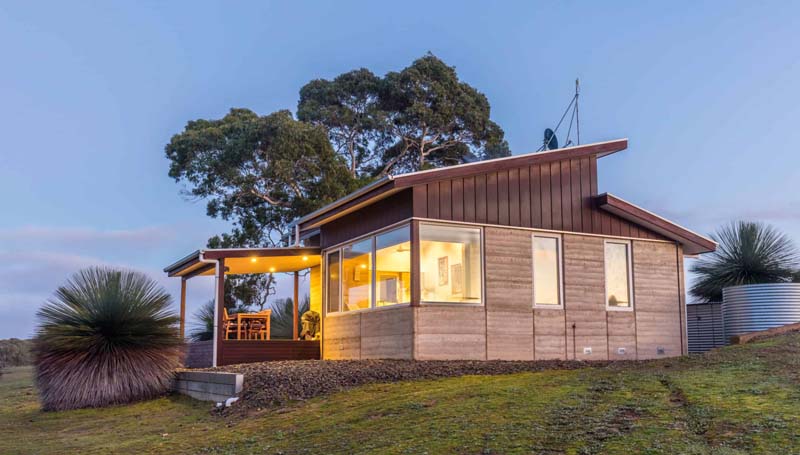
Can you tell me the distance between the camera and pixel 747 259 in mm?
16766

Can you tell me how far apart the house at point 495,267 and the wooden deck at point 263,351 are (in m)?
0.02

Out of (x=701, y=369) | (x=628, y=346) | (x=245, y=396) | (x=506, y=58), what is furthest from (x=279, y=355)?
(x=506, y=58)

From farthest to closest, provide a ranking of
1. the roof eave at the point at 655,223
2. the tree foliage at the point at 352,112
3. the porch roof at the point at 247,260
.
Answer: the tree foliage at the point at 352,112 → the porch roof at the point at 247,260 → the roof eave at the point at 655,223

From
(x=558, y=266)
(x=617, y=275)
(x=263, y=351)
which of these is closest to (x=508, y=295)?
(x=558, y=266)

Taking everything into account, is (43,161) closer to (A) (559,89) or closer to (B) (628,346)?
(A) (559,89)

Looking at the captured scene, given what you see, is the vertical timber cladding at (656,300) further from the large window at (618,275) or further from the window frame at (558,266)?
the window frame at (558,266)

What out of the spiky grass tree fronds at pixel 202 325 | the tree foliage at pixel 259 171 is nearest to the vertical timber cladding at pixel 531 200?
the spiky grass tree fronds at pixel 202 325

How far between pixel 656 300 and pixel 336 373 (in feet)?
21.4

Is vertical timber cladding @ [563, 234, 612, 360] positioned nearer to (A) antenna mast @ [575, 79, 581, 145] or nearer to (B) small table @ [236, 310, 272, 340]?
(A) antenna mast @ [575, 79, 581, 145]

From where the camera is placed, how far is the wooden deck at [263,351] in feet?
43.5

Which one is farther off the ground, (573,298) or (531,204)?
(531,204)

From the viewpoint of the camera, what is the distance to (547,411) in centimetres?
628

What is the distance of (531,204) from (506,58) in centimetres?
862

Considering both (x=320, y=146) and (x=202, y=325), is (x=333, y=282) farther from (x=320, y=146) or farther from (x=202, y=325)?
(x=320, y=146)
